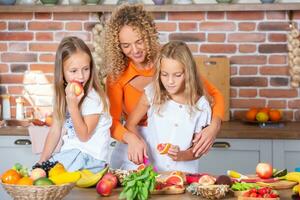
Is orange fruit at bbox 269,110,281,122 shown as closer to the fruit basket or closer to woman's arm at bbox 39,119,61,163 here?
woman's arm at bbox 39,119,61,163

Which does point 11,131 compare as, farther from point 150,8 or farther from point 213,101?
point 213,101

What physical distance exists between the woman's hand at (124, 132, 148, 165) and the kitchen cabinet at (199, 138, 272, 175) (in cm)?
134

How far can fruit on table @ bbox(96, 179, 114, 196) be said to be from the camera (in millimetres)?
2477

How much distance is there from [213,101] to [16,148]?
179 centimetres

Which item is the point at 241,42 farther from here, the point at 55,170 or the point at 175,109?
the point at 55,170

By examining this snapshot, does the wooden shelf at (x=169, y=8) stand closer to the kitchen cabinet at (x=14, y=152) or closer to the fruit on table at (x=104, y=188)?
the kitchen cabinet at (x=14, y=152)

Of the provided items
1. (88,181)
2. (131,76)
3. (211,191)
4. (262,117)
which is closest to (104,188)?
(88,181)

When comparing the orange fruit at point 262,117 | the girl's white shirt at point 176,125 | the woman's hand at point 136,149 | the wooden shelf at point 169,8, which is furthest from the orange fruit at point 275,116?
the woman's hand at point 136,149

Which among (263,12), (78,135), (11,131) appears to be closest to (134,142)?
(78,135)

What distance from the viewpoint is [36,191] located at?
2238 mm

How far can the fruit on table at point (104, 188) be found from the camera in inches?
97.5

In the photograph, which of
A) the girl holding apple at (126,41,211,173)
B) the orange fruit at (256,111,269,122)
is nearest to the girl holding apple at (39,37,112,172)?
the girl holding apple at (126,41,211,173)

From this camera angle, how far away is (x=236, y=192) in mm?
2494

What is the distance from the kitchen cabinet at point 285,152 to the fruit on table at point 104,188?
6.50 ft
